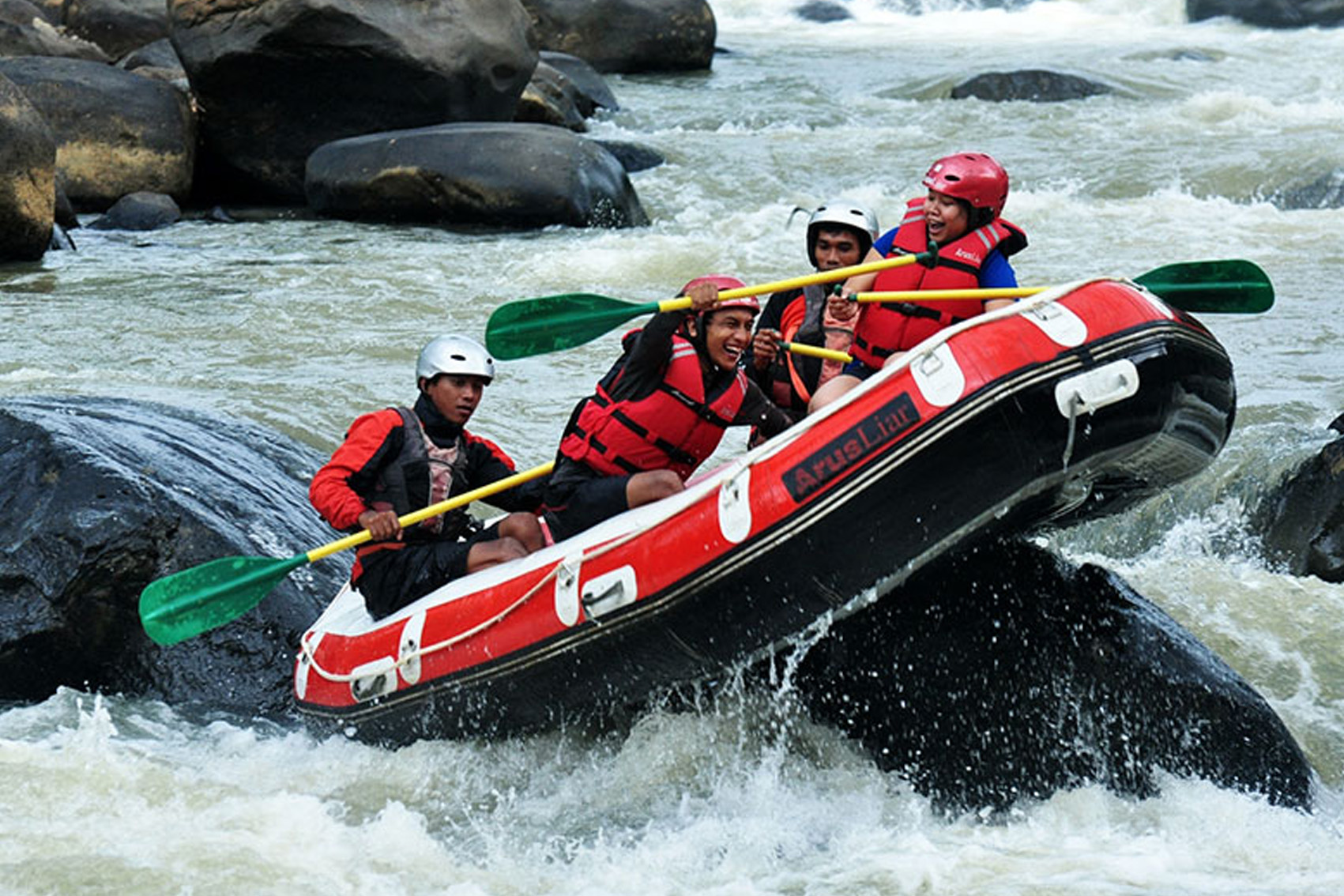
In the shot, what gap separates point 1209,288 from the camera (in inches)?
200

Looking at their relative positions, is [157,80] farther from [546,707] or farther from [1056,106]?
[546,707]

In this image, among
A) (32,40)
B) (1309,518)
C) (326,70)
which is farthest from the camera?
(32,40)

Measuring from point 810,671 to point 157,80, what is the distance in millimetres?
10927

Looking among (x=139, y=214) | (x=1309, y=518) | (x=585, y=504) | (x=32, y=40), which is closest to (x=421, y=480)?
(x=585, y=504)

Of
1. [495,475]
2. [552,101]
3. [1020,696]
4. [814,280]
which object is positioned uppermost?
[814,280]

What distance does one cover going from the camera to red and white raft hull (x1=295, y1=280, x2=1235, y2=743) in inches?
168

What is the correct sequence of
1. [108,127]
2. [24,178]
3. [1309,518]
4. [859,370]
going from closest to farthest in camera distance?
[859,370] < [1309,518] < [24,178] < [108,127]

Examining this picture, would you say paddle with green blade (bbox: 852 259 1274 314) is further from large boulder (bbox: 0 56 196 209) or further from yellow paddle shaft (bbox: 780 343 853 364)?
large boulder (bbox: 0 56 196 209)

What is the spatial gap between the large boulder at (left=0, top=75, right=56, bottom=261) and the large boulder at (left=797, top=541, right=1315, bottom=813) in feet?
26.2

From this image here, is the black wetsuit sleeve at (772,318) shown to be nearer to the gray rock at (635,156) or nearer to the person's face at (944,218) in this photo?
the person's face at (944,218)

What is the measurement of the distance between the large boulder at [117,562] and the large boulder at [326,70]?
8.19 meters

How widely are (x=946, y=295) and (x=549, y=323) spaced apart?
3.92ft

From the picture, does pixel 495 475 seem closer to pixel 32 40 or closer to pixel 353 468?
pixel 353 468

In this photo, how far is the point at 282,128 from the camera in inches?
563
